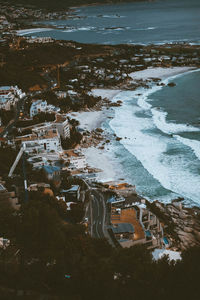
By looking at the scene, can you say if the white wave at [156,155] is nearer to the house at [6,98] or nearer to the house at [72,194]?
the house at [72,194]

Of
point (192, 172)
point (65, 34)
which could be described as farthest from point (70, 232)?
point (65, 34)

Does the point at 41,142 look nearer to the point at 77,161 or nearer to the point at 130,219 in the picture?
the point at 77,161

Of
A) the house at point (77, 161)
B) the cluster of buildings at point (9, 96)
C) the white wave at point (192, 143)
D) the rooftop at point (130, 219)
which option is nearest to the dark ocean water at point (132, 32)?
the cluster of buildings at point (9, 96)

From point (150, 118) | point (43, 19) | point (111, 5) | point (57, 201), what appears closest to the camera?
point (57, 201)

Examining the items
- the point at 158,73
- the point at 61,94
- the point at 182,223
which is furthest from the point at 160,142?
the point at 158,73

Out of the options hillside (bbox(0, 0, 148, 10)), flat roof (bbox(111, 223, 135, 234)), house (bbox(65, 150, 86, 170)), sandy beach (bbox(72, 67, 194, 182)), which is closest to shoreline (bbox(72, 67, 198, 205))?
sandy beach (bbox(72, 67, 194, 182))

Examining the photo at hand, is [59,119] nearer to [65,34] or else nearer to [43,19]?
[65,34]
